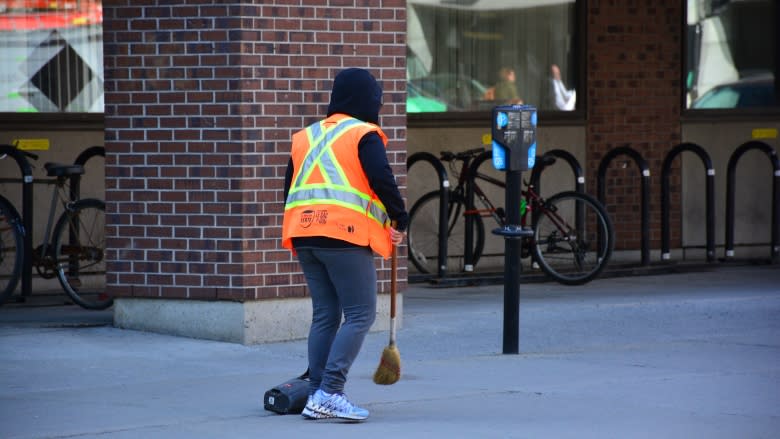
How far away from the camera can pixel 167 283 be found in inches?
370

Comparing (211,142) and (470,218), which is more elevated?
(211,142)

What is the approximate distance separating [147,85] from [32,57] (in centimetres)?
266

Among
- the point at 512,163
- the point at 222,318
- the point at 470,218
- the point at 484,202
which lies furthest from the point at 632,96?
the point at 222,318

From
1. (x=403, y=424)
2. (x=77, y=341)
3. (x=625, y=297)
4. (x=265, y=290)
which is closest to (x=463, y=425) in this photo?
(x=403, y=424)

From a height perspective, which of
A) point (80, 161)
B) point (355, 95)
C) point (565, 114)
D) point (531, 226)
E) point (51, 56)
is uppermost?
point (51, 56)

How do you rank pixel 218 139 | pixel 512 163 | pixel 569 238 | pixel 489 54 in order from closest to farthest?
pixel 512 163 → pixel 218 139 → pixel 569 238 → pixel 489 54

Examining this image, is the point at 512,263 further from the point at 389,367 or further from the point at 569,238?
the point at 569,238

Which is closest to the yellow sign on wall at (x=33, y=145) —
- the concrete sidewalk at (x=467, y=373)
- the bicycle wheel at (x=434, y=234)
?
the concrete sidewalk at (x=467, y=373)

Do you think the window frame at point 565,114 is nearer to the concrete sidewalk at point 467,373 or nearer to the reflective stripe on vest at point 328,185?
the concrete sidewalk at point 467,373

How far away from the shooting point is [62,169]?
10.5 meters

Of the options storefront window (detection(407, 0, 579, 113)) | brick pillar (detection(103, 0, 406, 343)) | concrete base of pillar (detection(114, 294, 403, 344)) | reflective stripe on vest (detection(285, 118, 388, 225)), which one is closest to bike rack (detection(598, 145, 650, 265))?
storefront window (detection(407, 0, 579, 113))

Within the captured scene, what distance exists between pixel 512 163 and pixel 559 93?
16.8ft

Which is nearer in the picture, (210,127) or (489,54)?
(210,127)

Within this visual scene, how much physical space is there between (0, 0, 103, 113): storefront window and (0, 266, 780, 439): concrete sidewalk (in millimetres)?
1981
